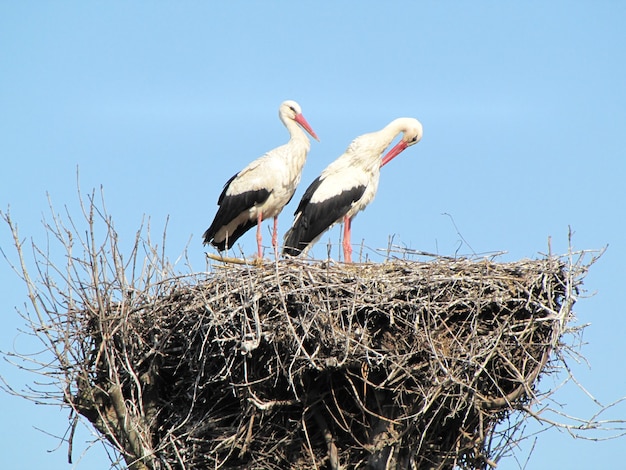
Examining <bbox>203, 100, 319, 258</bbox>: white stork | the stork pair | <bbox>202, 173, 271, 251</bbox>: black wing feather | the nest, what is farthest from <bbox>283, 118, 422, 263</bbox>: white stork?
the nest

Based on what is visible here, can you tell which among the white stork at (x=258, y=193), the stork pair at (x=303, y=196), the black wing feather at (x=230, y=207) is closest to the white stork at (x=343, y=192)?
the stork pair at (x=303, y=196)

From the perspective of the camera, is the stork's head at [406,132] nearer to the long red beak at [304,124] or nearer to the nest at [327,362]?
the long red beak at [304,124]

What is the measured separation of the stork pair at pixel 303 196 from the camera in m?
11.8

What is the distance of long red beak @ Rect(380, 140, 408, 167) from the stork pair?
4 cm

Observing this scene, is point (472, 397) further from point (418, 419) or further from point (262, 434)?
point (262, 434)

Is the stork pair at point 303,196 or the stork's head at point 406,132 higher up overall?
the stork's head at point 406,132

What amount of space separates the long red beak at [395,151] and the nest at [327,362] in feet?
10.5

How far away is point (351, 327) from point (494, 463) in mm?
1756

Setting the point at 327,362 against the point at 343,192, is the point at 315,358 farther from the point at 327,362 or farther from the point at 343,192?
the point at 343,192

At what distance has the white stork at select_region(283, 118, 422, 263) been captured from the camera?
11.8 m

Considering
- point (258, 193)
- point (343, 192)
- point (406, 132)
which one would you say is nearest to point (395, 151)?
point (406, 132)

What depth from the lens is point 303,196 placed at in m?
12.1

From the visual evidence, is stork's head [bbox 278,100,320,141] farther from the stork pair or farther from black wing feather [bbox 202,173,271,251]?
black wing feather [bbox 202,173,271,251]

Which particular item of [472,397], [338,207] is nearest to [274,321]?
[472,397]
